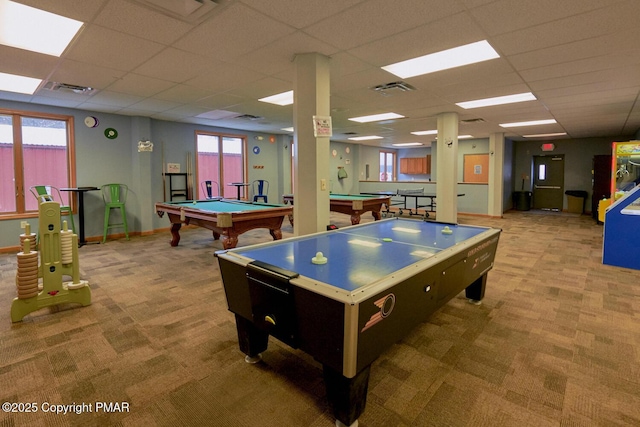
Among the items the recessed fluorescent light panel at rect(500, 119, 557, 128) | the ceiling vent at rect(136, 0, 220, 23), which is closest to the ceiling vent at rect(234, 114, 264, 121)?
the ceiling vent at rect(136, 0, 220, 23)

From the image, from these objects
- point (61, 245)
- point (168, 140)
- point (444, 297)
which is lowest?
point (444, 297)

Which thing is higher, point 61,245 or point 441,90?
point 441,90

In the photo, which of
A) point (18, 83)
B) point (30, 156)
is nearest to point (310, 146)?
point (18, 83)

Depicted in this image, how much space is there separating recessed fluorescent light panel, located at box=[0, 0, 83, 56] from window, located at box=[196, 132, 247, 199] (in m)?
4.83

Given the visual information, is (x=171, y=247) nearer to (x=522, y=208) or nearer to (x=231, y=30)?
(x=231, y=30)

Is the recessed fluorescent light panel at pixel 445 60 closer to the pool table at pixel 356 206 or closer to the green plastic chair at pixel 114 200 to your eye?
the pool table at pixel 356 206

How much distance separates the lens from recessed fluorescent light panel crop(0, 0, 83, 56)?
2.56m

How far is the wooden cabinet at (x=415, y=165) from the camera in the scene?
14336mm

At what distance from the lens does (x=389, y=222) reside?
377cm

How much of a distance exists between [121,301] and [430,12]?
376cm

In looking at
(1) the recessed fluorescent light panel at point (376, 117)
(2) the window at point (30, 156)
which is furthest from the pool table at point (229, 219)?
(1) the recessed fluorescent light panel at point (376, 117)

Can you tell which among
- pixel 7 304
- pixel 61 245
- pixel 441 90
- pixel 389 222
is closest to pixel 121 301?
pixel 61 245

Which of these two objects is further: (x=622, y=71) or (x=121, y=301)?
(x=622, y=71)

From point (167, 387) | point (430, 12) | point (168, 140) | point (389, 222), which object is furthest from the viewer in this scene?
point (168, 140)
